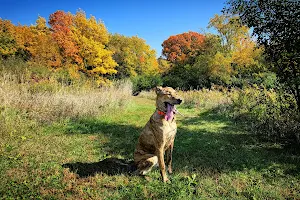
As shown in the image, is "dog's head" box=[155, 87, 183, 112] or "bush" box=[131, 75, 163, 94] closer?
"dog's head" box=[155, 87, 183, 112]

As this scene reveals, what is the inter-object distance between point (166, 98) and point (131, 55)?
2640cm

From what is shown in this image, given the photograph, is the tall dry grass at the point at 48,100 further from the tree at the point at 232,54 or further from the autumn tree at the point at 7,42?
the autumn tree at the point at 7,42

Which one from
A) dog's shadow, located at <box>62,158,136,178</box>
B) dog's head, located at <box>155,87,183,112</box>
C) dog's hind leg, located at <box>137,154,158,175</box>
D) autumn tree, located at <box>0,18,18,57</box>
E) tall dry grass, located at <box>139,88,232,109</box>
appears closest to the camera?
dog's head, located at <box>155,87,183,112</box>

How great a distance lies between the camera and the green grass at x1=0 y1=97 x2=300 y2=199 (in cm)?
302

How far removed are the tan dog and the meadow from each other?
0.30 m

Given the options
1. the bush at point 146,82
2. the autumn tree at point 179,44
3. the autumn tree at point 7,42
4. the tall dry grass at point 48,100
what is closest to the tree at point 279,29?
the tall dry grass at point 48,100

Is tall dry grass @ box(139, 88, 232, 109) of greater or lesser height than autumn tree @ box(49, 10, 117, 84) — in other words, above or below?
below

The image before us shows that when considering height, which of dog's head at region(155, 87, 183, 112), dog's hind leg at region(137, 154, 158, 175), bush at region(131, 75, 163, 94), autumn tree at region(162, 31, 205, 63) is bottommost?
dog's hind leg at region(137, 154, 158, 175)

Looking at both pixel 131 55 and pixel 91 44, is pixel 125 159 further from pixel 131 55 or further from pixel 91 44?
pixel 131 55

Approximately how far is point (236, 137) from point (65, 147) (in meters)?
4.93

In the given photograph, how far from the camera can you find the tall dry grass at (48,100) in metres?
7.08

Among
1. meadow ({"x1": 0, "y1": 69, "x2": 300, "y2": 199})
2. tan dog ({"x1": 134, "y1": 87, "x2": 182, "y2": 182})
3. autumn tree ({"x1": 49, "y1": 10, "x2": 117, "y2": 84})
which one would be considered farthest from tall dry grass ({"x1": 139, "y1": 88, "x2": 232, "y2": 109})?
tan dog ({"x1": 134, "y1": 87, "x2": 182, "y2": 182})

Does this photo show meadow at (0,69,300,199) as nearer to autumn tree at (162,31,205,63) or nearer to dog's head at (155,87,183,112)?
dog's head at (155,87,183,112)

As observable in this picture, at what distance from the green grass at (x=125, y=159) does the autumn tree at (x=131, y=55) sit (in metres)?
20.8
